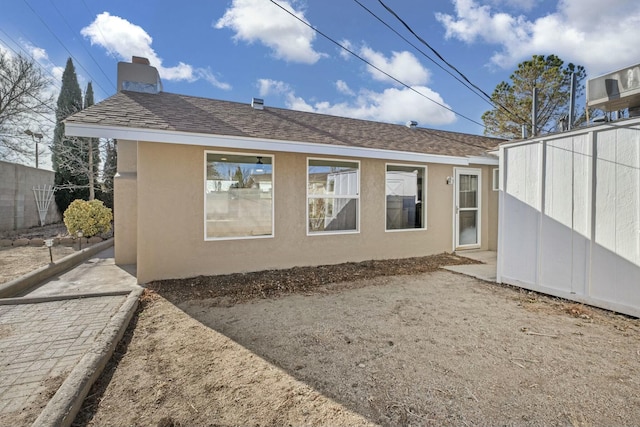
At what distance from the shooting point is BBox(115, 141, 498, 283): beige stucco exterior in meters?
5.55

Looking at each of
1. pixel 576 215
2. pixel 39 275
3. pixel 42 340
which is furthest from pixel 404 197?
pixel 39 275

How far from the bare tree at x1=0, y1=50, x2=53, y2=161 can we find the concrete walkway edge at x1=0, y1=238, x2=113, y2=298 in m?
14.0

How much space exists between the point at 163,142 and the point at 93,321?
3113 millimetres

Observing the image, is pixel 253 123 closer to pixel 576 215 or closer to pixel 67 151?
pixel 576 215

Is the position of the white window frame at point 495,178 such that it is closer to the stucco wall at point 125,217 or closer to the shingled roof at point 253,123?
the shingled roof at point 253,123

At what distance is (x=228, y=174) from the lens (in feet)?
20.1

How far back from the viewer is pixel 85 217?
929cm

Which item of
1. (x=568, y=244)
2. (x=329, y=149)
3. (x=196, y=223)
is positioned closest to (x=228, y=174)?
(x=196, y=223)

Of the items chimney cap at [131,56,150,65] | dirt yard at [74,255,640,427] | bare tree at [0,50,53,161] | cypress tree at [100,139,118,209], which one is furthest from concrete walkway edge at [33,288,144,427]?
bare tree at [0,50,53,161]

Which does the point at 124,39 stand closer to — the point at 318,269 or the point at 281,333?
the point at 318,269

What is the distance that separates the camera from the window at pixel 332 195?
6910 millimetres

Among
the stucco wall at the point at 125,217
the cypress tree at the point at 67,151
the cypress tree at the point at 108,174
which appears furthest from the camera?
the cypress tree at the point at 108,174

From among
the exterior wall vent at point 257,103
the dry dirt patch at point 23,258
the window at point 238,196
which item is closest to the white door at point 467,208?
the window at point 238,196

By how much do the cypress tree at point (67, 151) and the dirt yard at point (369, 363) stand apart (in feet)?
48.4
